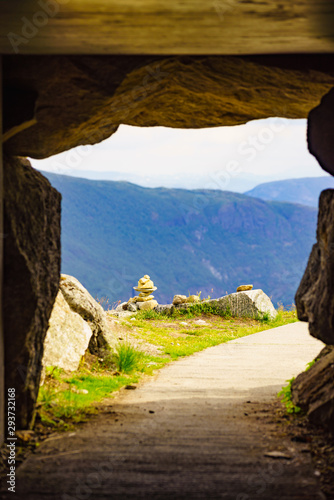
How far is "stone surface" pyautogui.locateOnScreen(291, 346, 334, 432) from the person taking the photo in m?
4.70

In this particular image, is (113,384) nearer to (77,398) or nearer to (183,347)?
(77,398)

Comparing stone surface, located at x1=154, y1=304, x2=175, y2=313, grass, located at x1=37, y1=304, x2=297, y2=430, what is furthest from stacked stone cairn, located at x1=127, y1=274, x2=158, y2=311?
grass, located at x1=37, y1=304, x2=297, y2=430

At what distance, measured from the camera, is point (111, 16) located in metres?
3.38

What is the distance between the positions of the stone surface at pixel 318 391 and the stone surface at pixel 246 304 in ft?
32.1

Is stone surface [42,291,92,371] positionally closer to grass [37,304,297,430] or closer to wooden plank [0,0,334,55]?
grass [37,304,297,430]

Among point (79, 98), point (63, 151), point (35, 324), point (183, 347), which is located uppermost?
point (79, 98)

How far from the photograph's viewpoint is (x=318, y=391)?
509 cm

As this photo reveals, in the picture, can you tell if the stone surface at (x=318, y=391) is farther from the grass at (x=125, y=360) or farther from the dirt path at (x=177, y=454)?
the grass at (x=125, y=360)

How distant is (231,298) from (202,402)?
10004 millimetres

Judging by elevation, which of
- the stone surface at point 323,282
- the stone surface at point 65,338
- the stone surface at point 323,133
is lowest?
the stone surface at point 65,338

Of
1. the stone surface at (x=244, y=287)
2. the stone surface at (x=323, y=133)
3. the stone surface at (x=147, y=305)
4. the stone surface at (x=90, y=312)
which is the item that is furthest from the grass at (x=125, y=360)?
the stone surface at (x=244, y=287)

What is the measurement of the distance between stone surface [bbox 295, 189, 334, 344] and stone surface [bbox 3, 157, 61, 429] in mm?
2548

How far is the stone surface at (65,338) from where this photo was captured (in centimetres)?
687

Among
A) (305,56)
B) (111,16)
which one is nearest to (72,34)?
(111,16)
